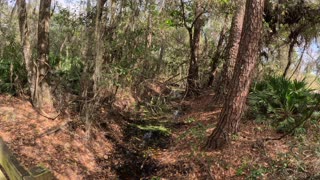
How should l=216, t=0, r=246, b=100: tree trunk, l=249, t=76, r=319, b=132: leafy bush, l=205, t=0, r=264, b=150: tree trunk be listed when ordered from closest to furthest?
1. l=205, t=0, r=264, b=150: tree trunk
2. l=249, t=76, r=319, b=132: leafy bush
3. l=216, t=0, r=246, b=100: tree trunk

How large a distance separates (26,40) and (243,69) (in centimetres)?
514

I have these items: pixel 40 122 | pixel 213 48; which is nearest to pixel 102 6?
pixel 40 122

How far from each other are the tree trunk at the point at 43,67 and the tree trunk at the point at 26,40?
16cm

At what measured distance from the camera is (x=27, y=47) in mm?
6500

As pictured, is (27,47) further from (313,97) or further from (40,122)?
(313,97)

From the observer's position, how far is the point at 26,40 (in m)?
6.51

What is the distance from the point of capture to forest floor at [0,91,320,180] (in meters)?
4.83

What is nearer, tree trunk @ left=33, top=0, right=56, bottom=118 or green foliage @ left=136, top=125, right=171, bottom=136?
tree trunk @ left=33, top=0, right=56, bottom=118

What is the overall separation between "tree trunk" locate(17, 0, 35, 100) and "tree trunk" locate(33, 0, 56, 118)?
0.16 m

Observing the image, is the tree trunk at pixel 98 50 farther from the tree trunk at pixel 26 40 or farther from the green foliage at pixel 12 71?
the green foliage at pixel 12 71

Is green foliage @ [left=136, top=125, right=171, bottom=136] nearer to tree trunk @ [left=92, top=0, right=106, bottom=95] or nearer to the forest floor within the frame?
the forest floor

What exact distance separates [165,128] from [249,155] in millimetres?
3096

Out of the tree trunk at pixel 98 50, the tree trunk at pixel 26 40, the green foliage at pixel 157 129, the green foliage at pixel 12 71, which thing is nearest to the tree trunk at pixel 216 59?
the green foliage at pixel 157 129

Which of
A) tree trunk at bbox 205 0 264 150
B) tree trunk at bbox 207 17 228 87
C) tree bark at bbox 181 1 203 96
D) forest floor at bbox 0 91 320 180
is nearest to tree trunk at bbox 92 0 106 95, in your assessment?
forest floor at bbox 0 91 320 180
